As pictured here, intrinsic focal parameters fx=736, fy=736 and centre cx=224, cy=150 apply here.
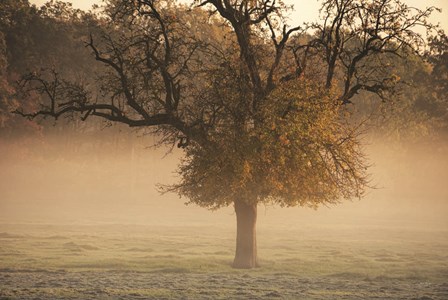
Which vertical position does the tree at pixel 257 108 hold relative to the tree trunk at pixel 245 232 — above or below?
above

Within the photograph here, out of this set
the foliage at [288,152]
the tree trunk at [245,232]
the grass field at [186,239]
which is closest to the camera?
the grass field at [186,239]

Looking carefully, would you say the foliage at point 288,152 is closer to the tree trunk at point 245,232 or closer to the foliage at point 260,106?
the foliage at point 260,106

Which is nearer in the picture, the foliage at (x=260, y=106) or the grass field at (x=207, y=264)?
the grass field at (x=207, y=264)

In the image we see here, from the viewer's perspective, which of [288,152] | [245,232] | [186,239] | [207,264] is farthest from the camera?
[186,239]

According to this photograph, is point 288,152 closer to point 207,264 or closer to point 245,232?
point 245,232

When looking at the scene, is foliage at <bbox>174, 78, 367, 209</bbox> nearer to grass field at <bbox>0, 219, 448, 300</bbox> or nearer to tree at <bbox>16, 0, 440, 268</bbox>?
tree at <bbox>16, 0, 440, 268</bbox>

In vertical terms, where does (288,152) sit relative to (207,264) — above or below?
above

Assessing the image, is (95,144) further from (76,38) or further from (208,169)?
(208,169)

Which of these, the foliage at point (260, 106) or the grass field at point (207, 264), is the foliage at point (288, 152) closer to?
the foliage at point (260, 106)

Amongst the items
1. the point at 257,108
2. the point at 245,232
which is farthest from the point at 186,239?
the point at 257,108

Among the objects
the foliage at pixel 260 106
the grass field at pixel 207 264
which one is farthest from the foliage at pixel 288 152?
the grass field at pixel 207 264

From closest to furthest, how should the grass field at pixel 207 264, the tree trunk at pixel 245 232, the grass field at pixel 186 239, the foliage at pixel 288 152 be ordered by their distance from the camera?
the grass field at pixel 207 264 < the grass field at pixel 186 239 < the foliage at pixel 288 152 < the tree trunk at pixel 245 232

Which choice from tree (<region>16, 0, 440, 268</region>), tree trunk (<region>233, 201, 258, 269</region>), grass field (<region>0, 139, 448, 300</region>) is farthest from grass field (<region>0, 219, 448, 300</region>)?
tree (<region>16, 0, 440, 268</region>)

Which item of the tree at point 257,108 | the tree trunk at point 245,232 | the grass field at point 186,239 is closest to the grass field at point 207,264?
the grass field at point 186,239
